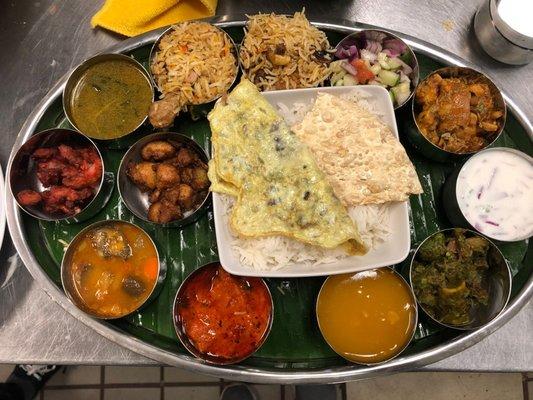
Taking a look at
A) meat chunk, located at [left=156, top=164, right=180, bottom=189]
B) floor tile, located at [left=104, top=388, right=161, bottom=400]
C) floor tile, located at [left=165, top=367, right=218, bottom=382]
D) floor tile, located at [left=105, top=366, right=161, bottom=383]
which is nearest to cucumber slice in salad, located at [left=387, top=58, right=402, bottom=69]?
meat chunk, located at [left=156, top=164, right=180, bottom=189]

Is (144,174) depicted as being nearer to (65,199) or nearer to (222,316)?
(65,199)

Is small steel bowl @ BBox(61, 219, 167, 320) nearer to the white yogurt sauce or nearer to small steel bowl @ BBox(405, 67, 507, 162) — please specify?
small steel bowl @ BBox(405, 67, 507, 162)

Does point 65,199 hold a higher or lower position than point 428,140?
higher

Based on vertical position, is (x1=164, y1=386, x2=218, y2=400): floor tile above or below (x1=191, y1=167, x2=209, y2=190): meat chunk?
below

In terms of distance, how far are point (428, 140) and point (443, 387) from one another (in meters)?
2.34

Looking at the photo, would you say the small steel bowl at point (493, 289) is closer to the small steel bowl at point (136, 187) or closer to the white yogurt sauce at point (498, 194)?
the white yogurt sauce at point (498, 194)

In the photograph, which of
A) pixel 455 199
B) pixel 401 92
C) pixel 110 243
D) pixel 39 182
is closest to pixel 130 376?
pixel 110 243

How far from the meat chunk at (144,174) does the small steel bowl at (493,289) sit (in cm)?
145

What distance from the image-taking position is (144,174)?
8.64 ft

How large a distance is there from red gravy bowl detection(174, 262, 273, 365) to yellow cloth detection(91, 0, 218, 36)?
1.57 m

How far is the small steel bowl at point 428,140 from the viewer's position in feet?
8.84

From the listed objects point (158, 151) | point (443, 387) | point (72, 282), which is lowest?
point (443, 387)

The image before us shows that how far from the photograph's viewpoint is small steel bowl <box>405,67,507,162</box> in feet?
8.84

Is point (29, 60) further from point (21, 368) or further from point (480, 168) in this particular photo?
point (480, 168)
